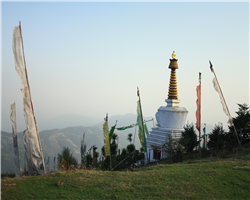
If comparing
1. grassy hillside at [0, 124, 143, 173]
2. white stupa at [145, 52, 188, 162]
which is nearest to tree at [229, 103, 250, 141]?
white stupa at [145, 52, 188, 162]

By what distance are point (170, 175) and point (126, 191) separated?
234 centimetres

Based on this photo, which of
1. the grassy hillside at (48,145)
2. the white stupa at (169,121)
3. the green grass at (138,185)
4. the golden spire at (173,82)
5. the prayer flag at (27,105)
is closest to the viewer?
the green grass at (138,185)

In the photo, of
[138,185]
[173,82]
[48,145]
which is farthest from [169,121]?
[48,145]

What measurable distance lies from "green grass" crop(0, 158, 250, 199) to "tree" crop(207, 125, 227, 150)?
25.1 feet

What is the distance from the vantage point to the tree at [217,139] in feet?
58.7

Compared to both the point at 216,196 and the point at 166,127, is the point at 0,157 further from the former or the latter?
the point at 216,196

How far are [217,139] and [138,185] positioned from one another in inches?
457

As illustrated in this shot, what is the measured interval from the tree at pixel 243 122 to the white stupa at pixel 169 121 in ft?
17.5

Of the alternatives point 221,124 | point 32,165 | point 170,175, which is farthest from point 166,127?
point 32,165

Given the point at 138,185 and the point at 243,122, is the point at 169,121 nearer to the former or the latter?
the point at 243,122

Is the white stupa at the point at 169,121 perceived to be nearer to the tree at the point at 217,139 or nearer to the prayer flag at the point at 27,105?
the tree at the point at 217,139

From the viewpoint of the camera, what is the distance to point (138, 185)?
880 cm

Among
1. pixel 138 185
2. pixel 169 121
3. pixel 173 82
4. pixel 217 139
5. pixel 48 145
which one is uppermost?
pixel 173 82

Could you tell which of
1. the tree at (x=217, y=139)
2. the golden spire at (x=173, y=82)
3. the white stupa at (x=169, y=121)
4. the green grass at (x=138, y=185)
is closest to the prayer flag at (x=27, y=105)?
the green grass at (x=138, y=185)
